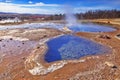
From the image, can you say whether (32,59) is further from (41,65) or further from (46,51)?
(46,51)

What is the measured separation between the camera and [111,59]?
75.6 feet

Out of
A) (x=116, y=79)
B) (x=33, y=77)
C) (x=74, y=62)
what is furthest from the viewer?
(x=74, y=62)

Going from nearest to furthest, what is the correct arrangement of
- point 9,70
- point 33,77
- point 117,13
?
point 33,77, point 9,70, point 117,13

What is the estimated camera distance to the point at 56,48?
2969 centimetres

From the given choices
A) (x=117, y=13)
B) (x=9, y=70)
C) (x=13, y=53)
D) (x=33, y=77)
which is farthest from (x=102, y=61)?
(x=117, y=13)

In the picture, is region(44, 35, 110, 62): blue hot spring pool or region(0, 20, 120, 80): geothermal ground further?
region(44, 35, 110, 62): blue hot spring pool

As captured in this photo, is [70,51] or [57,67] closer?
[57,67]

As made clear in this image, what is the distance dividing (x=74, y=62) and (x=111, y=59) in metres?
4.05

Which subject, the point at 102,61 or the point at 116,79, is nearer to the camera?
the point at 116,79

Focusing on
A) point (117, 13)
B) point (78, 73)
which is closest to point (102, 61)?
point (78, 73)

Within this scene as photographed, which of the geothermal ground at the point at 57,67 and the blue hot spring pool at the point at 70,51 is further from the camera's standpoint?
the blue hot spring pool at the point at 70,51

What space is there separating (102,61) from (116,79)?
524 cm

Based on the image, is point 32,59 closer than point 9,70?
No

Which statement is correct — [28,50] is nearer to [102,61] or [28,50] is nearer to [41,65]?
[41,65]
